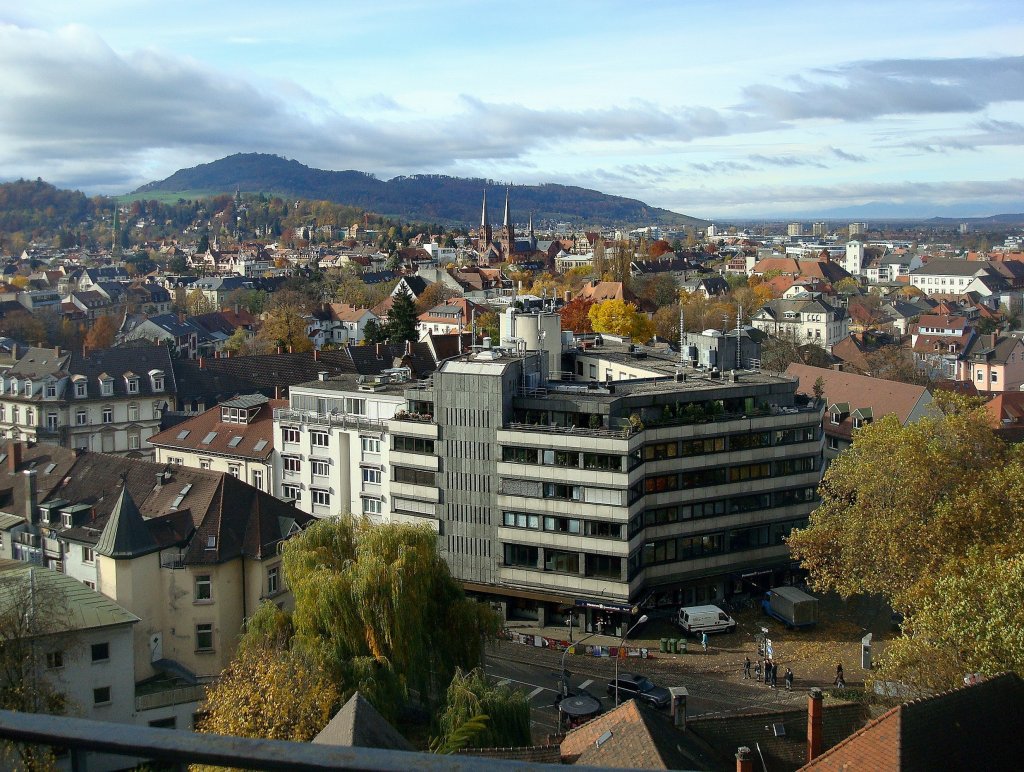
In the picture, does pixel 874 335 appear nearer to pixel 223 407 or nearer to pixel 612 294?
pixel 612 294

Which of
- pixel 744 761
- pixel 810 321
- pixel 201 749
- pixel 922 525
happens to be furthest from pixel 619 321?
pixel 201 749

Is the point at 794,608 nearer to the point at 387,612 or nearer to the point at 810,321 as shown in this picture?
the point at 387,612

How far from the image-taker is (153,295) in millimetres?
150000

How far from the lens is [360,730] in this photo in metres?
19.1

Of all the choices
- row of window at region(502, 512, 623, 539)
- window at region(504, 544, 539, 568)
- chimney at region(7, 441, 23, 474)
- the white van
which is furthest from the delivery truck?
chimney at region(7, 441, 23, 474)

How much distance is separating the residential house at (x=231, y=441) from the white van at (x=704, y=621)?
74.9 feet

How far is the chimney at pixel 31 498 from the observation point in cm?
4316

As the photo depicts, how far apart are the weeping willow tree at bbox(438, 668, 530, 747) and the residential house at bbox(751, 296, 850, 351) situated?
87.7 m

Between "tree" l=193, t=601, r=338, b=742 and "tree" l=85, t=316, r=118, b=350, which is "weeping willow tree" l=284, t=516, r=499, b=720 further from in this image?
"tree" l=85, t=316, r=118, b=350

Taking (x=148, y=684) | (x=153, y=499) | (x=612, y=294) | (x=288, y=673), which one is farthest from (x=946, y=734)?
(x=612, y=294)

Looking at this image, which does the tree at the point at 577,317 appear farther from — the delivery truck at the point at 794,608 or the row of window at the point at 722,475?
the delivery truck at the point at 794,608

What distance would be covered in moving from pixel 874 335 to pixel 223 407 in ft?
266

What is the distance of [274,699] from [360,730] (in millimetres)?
5728

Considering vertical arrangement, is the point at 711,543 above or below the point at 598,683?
above
